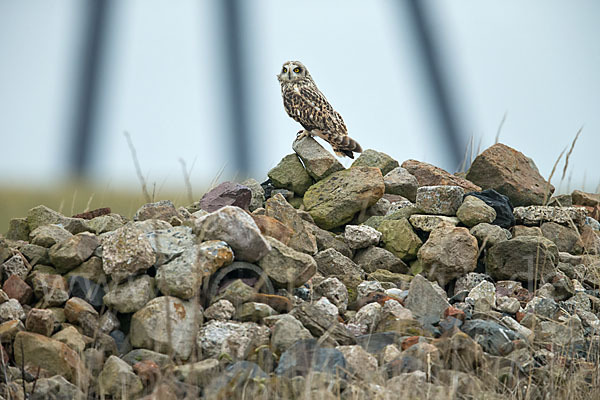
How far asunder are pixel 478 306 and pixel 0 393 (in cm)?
192

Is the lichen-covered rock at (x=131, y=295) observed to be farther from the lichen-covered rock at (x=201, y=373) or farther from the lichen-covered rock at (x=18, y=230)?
the lichen-covered rock at (x=18, y=230)

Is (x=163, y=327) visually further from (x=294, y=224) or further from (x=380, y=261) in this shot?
(x=380, y=261)

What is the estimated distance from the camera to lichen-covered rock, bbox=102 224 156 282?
2.73 meters

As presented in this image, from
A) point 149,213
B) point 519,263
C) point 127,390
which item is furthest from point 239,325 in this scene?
point 519,263

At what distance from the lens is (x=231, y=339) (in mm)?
2484

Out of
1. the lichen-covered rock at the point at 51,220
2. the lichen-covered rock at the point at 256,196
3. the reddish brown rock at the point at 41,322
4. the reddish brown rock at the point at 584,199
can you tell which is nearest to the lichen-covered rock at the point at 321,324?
the reddish brown rock at the point at 41,322

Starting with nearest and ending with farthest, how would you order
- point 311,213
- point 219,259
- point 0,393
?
point 0,393
point 219,259
point 311,213

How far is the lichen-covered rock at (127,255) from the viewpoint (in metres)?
2.73

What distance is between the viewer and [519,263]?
3.32 metres

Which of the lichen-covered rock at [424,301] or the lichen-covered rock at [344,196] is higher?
the lichen-covered rock at [344,196]

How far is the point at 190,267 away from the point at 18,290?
2.51 feet

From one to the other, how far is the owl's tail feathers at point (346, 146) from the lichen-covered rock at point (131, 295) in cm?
168

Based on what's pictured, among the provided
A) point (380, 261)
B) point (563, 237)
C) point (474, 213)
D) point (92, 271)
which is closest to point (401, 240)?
point (380, 261)

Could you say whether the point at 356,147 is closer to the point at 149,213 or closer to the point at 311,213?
the point at 311,213
